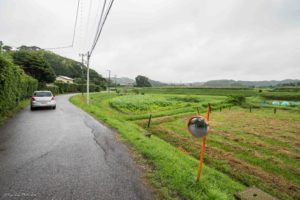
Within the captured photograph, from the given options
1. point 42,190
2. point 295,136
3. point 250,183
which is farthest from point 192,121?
point 295,136

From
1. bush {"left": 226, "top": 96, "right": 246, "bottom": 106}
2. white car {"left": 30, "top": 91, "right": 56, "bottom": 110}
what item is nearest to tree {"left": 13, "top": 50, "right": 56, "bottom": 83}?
white car {"left": 30, "top": 91, "right": 56, "bottom": 110}

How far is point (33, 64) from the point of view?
1606 inches

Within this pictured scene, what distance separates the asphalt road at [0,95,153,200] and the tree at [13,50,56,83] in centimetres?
4026

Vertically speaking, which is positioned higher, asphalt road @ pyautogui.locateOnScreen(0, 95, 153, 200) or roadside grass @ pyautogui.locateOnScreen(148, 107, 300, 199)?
asphalt road @ pyautogui.locateOnScreen(0, 95, 153, 200)

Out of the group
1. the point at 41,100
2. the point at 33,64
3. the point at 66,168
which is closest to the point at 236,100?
the point at 41,100

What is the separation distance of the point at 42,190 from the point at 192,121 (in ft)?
10.3

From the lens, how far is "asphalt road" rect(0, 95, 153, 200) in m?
3.29

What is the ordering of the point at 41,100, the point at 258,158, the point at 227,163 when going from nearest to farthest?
1. the point at 227,163
2. the point at 258,158
3. the point at 41,100

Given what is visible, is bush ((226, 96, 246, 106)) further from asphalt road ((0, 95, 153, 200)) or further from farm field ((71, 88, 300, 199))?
asphalt road ((0, 95, 153, 200))

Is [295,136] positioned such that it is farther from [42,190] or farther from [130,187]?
[42,190]

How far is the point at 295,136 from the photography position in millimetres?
12781

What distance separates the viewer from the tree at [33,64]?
39.6 m

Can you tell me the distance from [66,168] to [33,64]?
44856mm

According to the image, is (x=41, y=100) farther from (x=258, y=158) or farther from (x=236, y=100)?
(x=236, y=100)
